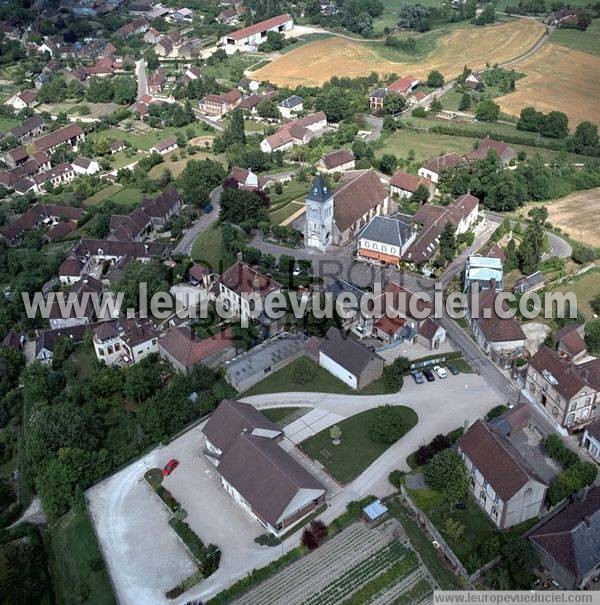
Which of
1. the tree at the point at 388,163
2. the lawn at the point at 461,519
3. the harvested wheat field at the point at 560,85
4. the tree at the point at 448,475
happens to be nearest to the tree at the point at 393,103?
the harvested wheat field at the point at 560,85

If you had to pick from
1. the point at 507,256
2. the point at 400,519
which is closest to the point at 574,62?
the point at 507,256

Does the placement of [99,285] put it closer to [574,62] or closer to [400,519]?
[400,519]

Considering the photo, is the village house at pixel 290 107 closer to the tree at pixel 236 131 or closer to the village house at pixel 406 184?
the tree at pixel 236 131

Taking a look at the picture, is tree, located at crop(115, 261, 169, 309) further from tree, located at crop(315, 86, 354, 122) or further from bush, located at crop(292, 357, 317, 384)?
tree, located at crop(315, 86, 354, 122)

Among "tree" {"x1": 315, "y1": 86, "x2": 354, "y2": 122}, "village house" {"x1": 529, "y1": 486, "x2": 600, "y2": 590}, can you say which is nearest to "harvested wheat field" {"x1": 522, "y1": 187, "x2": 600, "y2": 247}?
"tree" {"x1": 315, "y1": 86, "x2": 354, "y2": 122}

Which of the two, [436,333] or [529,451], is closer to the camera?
[529,451]

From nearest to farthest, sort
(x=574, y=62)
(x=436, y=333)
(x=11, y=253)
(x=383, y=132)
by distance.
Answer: (x=436, y=333) < (x=11, y=253) < (x=383, y=132) < (x=574, y=62)

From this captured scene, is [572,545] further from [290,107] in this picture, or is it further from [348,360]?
[290,107]
